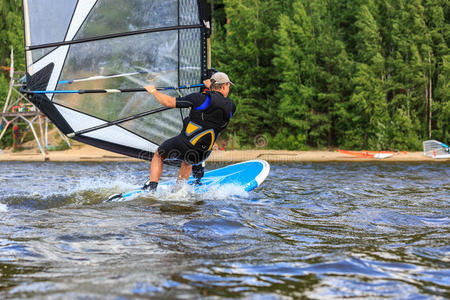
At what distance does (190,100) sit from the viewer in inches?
226

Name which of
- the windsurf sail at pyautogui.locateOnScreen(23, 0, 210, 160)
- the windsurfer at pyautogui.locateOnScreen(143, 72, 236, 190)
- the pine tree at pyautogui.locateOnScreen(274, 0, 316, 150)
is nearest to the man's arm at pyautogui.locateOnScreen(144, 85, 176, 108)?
the windsurfer at pyautogui.locateOnScreen(143, 72, 236, 190)

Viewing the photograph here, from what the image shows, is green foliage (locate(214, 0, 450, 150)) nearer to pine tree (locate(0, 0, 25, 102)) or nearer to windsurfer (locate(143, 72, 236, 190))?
windsurfer (locate(143, 72, 236, 190))

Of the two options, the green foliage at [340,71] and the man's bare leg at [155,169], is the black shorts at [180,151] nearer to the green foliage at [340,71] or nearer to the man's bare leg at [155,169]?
the man's bare leg at [155,169]

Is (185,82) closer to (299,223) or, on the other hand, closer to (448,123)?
(299,223)

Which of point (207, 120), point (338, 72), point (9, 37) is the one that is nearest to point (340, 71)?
point (338, 72)

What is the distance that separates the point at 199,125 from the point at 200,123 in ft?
0.10

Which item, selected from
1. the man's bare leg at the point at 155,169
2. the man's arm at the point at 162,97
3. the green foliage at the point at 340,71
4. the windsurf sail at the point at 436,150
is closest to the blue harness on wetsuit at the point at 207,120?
the man's arm at the point at 162,97

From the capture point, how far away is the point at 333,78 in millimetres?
16250

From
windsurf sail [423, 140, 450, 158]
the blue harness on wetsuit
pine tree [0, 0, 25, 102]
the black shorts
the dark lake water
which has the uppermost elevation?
pine tree [0, 0, 25, 102]

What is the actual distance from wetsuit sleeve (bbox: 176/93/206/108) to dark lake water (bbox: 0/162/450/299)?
1259mm

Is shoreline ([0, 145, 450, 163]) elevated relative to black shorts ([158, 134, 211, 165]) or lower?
lower

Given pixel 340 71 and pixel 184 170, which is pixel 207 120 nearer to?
pixel 184 170

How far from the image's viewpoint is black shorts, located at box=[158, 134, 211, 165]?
6.09 metres

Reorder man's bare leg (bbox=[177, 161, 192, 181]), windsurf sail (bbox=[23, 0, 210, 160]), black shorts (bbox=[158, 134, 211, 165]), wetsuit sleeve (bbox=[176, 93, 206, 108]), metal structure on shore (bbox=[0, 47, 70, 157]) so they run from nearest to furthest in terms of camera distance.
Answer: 1. wetsuit sleeve (bbox=[176, 93, 206, 108])
2. black shorts (bbox=[158, 134, 211, 165])
3. windsurf sail (bbox=[23, 0, 210, 160])
4. man's bare leg (bbox=[177, 161, 192, 181])
5. metal structure on shore (bbox=[0, 47, 70, 157])
